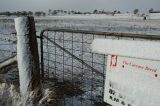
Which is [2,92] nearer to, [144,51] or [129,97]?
[129,97]

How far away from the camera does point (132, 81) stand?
2.20 metres

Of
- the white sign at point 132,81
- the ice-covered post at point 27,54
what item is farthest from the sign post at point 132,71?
the ice-covered post at point 27,54

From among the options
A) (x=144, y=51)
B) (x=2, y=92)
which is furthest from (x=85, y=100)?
(x=144, y=51)

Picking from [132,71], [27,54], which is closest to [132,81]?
[132,71]

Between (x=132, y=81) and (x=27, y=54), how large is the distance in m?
1.83

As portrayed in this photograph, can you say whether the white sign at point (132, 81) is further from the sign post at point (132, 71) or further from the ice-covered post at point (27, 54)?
the ice-covered post at point (27, 54)

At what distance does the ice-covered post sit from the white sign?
150 centimetres

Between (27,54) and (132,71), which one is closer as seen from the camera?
(132,71)

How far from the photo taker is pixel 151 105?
215 centimetres

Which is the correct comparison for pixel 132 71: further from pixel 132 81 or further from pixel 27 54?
pixel 27 54

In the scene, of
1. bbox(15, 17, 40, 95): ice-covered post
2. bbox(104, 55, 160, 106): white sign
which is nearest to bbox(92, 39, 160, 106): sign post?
bbox(104, 55, 160, 106): white sign

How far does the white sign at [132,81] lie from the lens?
2.06 m

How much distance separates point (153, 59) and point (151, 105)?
0.39 metres

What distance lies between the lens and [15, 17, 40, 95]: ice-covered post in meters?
3.54
